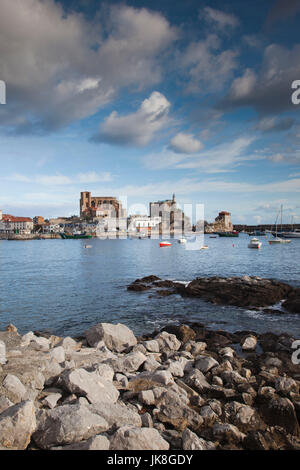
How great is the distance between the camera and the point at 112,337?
35.8 ft

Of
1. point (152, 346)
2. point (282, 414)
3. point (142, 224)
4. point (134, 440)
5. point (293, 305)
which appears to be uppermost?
point (142, 224)

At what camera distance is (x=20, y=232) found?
174m

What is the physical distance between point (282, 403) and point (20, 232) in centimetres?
18493

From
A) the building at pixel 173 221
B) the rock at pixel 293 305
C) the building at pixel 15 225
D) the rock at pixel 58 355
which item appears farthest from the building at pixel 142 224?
the rock at pixel 58 355

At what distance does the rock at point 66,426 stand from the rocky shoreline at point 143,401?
0.01m

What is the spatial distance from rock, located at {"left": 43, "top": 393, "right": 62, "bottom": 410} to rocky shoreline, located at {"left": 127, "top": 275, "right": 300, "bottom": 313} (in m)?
14.3

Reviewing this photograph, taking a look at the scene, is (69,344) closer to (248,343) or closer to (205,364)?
(205,364)

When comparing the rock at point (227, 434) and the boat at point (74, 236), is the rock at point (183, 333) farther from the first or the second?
the boat at point (74, 236)

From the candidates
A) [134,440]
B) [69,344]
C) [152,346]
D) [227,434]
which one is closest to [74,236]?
[69,344]

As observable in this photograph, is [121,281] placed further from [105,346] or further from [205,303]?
[105,346]

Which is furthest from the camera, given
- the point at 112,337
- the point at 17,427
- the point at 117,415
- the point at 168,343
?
the point at 168,343

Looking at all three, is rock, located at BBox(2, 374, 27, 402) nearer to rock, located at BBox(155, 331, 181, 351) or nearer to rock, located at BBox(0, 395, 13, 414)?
rock, located at BBox(0, 395, 13, 414)

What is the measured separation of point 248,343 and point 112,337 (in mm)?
5137
